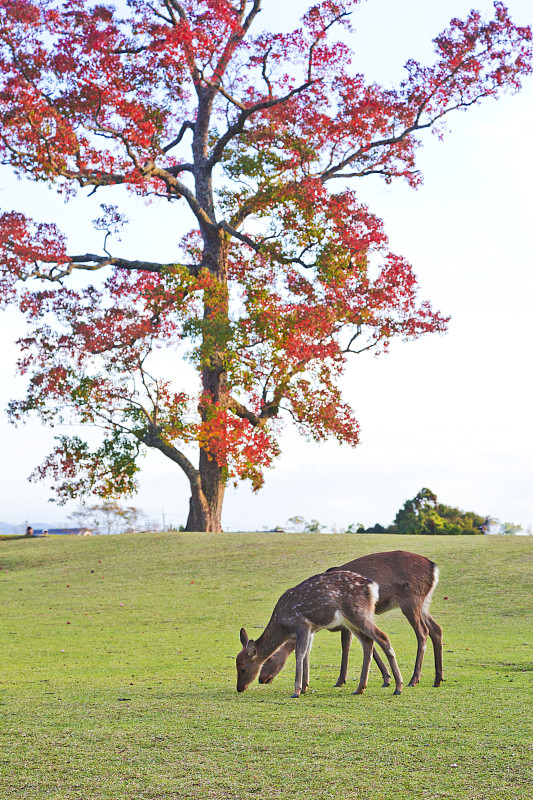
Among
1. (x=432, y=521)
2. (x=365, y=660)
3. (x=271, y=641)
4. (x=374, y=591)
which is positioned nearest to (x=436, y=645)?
(x=365, y=660)

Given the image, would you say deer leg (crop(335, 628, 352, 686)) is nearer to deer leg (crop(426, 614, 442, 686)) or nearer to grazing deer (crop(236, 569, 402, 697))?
grazing deer (crop(236, 569, 402, 697))

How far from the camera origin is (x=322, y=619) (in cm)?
595

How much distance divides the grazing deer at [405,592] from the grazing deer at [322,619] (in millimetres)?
173

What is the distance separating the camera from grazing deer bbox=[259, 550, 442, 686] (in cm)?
616

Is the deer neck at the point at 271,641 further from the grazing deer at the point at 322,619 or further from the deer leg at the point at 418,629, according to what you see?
the deer leg at the point at 418,629

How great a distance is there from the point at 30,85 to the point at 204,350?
315 inches

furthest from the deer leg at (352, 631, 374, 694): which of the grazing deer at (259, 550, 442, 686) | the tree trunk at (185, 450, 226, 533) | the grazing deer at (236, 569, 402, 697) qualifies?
the tree trunk at (185, 450, 226, 533)

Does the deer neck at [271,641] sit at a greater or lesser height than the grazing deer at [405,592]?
lesser

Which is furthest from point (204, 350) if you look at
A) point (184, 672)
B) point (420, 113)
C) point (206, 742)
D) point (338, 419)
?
point (206, 742)

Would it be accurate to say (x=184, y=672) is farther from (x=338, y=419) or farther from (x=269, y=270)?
(x=269, y=270)

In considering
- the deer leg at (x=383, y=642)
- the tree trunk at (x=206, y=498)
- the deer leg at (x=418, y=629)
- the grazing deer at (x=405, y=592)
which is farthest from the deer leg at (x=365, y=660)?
the tree trunk at (x=206, y=498)

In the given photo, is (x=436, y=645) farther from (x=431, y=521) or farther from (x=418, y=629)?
(x=431, y=521)

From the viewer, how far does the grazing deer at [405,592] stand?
616cm

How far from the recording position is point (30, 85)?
19875mm
